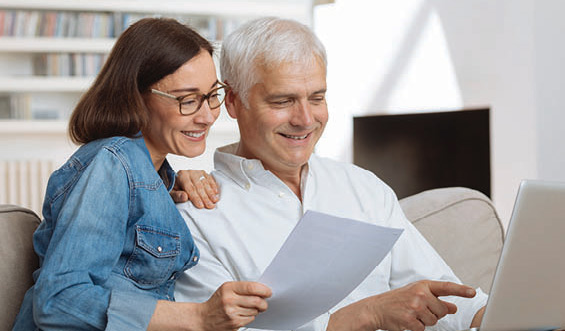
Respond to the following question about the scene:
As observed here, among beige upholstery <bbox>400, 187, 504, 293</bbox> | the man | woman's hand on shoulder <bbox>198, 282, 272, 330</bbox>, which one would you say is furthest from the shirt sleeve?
beige upholstery <bbox>400, 187, 504, 293</bbox>

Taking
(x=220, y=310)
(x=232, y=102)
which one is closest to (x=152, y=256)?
(x=220, y=310)

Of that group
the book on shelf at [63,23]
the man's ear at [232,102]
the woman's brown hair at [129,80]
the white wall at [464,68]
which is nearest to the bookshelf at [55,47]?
the book on shelf at [63,23]

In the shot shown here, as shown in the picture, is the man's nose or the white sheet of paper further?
the man's nose

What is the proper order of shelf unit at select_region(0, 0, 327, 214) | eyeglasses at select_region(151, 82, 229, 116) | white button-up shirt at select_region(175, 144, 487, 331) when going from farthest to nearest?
shelf unit at select_region(0, 0, 327, 214), white button-up shirt at select_region(175, 144, 487, 331), eyeglasses at select_region(151, 82, 229, 116)

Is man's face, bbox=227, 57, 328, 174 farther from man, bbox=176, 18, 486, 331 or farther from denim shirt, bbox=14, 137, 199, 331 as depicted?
denim shirt, bbox=14, 137, 199, 331

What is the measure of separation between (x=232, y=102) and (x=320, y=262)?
680mm

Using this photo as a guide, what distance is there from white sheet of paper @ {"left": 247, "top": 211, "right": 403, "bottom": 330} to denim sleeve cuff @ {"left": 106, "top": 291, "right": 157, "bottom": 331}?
0.20m

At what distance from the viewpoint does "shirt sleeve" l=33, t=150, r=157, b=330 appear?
1.04 meters

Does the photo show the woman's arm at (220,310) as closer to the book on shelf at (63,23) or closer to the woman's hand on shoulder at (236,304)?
the woman's hand on shoulder at (236,304)

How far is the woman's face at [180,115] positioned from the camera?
1292 millimetres

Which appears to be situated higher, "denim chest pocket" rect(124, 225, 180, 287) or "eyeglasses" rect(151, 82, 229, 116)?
"eyeglasses" rect(151, 82, 229, 116)

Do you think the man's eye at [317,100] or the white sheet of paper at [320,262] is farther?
the man's eye at [317,100]

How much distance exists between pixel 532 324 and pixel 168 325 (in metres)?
0.59

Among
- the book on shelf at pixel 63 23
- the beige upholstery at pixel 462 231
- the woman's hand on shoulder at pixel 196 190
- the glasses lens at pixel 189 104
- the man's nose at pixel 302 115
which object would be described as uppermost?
the book on shelf at pixel 63 23
